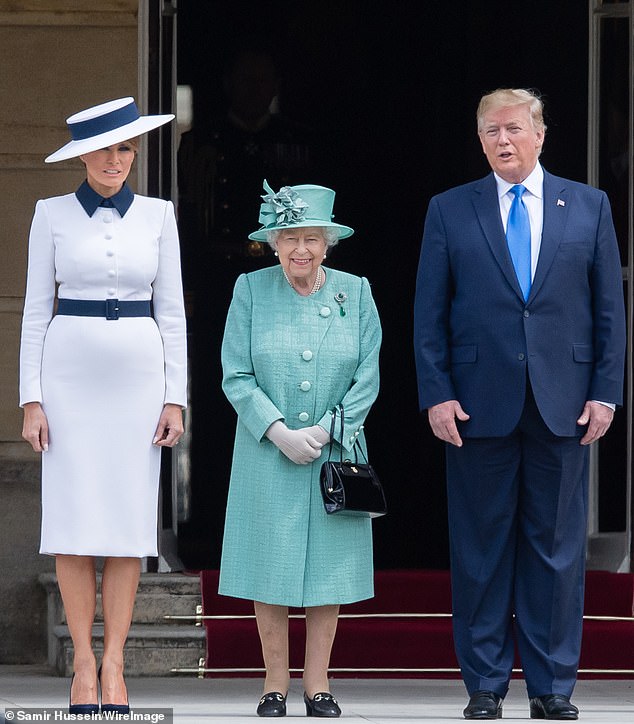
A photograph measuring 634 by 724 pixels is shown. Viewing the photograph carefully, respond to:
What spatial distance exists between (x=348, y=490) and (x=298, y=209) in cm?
Answer: 94

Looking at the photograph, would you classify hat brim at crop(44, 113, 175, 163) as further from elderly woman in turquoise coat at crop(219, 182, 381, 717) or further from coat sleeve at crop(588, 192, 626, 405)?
A: coat sleeve at crop(588, 192, 626, 405)

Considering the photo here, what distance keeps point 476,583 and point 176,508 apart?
2.76 meters

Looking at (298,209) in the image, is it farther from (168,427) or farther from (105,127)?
(168,427)

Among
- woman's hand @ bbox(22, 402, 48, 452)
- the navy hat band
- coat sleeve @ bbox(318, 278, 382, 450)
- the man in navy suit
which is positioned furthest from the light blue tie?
woman's hand @ bbox(22, 402, 48, 452)

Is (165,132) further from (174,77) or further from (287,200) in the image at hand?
(287,200)

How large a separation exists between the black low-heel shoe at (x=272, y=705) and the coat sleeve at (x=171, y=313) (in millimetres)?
1013

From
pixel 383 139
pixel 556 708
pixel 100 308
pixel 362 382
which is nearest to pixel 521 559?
pixel 556 708

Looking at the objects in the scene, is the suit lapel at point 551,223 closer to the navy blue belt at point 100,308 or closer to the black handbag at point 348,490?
the black handbag at point 348,490

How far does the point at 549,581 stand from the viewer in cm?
564

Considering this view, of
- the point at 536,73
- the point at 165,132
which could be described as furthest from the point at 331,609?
the point at 536,73

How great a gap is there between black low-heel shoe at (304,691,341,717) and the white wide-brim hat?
190 centimetres

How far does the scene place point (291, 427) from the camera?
5.75 meters

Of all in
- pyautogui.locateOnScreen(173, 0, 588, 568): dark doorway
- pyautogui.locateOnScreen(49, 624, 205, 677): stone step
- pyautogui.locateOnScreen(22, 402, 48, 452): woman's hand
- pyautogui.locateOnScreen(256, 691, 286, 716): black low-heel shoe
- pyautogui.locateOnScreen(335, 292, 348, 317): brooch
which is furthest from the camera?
pyautogui.locateOnScreen(173, 0, 588, 568): dark doorway

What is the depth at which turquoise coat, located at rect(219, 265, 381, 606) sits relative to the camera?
5.70 m
